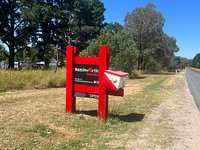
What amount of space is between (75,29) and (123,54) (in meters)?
24.7

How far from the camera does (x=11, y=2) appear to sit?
4512 centimetres

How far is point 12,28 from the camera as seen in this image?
45.2 m

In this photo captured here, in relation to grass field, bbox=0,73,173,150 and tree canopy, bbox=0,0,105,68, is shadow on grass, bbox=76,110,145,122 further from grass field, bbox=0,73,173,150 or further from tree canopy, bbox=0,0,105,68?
tree canopy, bbox=0,0,105,68

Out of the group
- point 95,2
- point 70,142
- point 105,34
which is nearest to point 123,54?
point 105,34

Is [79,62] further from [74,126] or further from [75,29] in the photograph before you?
[75,29]

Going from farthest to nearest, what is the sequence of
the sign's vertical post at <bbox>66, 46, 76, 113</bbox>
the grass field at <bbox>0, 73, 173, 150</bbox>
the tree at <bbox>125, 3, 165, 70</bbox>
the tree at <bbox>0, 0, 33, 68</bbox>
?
the tree at <bbox>125, 3, 165, 70</bbox> → the tree at <bbox>0, 0, 33, 68</bbox> → the sign's vertical post at <bbox>66, 46, 76, 113</bbox> → the grass field at <bbox>0, 73, 173, 150</bbox>

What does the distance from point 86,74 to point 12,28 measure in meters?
38.5

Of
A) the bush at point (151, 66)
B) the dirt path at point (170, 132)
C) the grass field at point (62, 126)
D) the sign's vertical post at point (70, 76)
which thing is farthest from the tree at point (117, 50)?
the bush at point (151, 66)

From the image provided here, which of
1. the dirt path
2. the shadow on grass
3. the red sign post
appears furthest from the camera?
the shadow on grass

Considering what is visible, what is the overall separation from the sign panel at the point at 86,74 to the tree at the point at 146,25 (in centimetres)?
4354

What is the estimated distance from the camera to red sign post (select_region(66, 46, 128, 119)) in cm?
852

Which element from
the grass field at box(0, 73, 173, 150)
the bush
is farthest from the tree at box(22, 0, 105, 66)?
the grass field at box(0, 73, 173, 150)

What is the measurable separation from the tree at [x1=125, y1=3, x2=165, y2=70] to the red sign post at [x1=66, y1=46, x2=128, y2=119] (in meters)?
43.5

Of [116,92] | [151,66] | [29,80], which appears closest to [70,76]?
[116,92]
